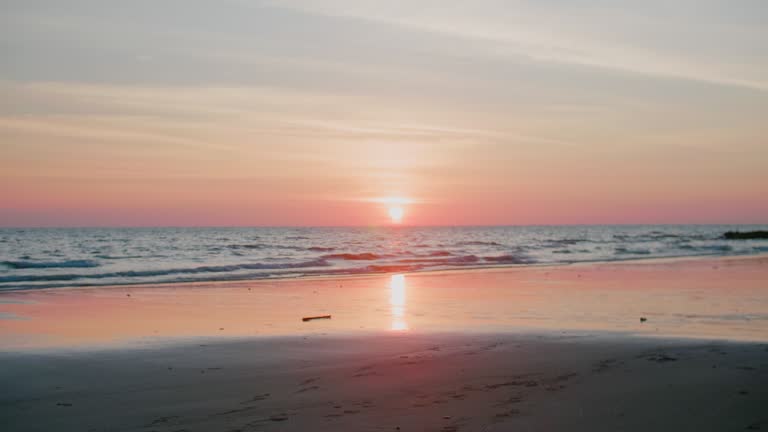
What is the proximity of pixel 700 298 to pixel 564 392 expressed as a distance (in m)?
12.3

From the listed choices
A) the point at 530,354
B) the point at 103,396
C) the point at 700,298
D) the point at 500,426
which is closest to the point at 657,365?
the point at 530,354

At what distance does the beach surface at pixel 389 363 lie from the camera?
290 inches

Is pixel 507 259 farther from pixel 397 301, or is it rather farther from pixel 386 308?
pixel 386 308

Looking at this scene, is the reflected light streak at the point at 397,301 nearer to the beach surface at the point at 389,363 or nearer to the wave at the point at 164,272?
the beach surface at the point at 389,363

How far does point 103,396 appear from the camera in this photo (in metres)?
8.44

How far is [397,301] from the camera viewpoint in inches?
762

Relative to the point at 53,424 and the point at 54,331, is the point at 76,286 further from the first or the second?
the point at 53,424

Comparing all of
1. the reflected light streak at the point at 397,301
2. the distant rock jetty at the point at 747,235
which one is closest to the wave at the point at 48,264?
the reflected light streak at the point at 397,301

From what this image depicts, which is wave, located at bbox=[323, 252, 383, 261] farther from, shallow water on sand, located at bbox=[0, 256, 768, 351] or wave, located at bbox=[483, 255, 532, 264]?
shallow water on sand, located at bbox=[0, 256, 768, 351]

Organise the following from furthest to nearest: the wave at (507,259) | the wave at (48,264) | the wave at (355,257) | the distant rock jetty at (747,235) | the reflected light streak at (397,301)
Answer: the distant rock jetty at (747,235), the wave at (355,257), the wave at (507,259), the wave at (48,264), the reflected light streak at (397,301)

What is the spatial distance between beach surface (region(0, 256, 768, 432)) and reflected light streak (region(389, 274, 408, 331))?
171 millimetres

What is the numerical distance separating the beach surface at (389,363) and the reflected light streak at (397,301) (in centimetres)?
17

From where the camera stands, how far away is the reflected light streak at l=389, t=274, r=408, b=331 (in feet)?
47.3

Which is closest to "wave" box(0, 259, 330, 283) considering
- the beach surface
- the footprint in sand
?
the beach surface
